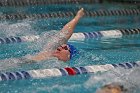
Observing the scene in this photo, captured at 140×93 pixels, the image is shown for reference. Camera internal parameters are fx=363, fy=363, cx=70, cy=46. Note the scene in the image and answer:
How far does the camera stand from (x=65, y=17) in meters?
7.15

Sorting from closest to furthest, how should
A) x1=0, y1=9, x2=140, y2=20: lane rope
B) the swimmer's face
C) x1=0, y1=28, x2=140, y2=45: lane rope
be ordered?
the swimmer's face → x1=0, y1=28, x2=140, y2=45: lane rope → x1=0, y1=9, x2=140, y2=20: lane rope

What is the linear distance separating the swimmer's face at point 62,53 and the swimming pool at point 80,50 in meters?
0.14

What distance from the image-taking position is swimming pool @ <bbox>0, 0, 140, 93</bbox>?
3873 millimetres

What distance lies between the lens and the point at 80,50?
5.36 m

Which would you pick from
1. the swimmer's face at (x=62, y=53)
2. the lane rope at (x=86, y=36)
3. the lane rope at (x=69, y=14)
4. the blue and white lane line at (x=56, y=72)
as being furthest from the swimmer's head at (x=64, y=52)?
the lane rope at (x=69, y=14)

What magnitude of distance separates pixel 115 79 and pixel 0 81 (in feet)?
4.07

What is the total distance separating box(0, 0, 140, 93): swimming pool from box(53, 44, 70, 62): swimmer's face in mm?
142

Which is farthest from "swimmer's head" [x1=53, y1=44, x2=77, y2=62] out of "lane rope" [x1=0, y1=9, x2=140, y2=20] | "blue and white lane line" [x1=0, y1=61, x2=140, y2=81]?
"lane rope" [x1=0, y1=9, x2=140, y2=20]

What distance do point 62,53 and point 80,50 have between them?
1281 millimetres

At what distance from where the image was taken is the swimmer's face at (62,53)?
4.08m

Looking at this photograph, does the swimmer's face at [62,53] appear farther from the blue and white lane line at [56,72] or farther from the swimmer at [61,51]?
the blue and white lane line at [56,72]

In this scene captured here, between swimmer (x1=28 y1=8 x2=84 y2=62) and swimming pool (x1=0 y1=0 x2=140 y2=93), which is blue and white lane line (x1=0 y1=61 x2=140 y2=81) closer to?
→ swimming pool (x1=0 y1=0 x2=140 y2=93)

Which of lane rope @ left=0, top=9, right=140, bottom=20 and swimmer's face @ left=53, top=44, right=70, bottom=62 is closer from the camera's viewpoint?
swimmer's face @ left=53, top=44, right=70, bottom=62

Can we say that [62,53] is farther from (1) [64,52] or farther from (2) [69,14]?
(2) [69,14]
